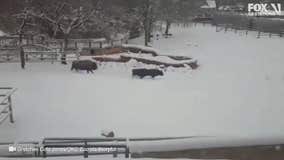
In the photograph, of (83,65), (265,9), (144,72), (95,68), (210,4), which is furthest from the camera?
(210,4)

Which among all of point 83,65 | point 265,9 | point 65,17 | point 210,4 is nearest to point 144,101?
point 83,65

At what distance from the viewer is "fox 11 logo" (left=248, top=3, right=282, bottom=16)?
7344 cm

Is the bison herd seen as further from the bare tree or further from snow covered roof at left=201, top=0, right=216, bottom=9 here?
snow covered roof at left=201, top=0, right=216, bottom=9

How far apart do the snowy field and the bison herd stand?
54 cm

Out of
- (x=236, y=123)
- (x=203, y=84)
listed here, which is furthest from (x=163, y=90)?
(x=236, y=123)

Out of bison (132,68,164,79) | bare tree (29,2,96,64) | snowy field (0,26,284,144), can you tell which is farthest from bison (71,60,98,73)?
bare tree (29,2,96,64)

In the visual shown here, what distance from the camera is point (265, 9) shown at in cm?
7319

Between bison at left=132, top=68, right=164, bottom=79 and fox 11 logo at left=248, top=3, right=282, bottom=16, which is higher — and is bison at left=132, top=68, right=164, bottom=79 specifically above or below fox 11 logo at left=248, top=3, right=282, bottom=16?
below

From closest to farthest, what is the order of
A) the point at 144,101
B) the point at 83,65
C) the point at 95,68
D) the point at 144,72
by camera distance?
1. the point at 144,101
2. the point at 144,72
3. the point at 83,65
4. the point at 95,68

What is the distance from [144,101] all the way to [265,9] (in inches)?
2285

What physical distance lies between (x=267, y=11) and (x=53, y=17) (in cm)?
5159

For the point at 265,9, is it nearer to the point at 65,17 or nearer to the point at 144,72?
the point at 65,17

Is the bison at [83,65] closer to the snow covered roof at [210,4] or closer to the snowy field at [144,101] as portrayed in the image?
the snowy field at [144,101]

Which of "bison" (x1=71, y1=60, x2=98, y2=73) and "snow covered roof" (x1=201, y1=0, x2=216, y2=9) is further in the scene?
Result: "snow covered roof" (x1=201, y1=0, x2=216, y2=9)
